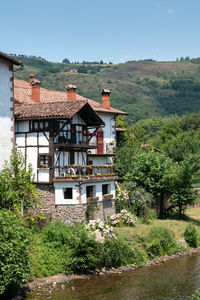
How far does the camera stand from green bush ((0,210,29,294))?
22.1 metres

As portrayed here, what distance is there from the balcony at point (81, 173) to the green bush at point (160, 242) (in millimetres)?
6734

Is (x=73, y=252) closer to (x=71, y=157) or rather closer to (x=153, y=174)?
(x=71, y=157)

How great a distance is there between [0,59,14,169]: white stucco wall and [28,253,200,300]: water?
1135 cm

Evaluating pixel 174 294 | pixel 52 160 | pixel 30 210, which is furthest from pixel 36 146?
pixel 174 294

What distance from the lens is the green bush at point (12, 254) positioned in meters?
22.1

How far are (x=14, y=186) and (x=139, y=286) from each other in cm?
1110

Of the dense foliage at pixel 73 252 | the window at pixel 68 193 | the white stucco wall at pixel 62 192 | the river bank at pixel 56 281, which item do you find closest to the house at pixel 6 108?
the white stucco wall at pixel 62 192

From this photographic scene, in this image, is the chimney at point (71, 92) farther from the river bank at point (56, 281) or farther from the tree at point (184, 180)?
the river bank at point (56, 281)

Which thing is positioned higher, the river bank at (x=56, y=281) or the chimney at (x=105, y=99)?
the chimney at (x=105, y=99)

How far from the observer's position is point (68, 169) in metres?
34.8

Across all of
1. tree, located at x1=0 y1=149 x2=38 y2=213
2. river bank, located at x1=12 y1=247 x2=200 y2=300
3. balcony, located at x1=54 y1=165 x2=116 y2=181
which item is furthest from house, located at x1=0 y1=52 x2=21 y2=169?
river bank, located at x1=12 y1=247 x2=200 y2=300

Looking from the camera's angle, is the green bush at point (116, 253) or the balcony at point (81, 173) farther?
the balcony at point (81, 173)

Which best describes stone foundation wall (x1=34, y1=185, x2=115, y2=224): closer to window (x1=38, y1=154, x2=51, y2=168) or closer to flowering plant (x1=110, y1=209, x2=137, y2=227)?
window (x1=38, y1=154, x2=51, y2=168)

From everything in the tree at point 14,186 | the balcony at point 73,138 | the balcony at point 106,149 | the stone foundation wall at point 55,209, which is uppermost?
the balcony at point 73,138
